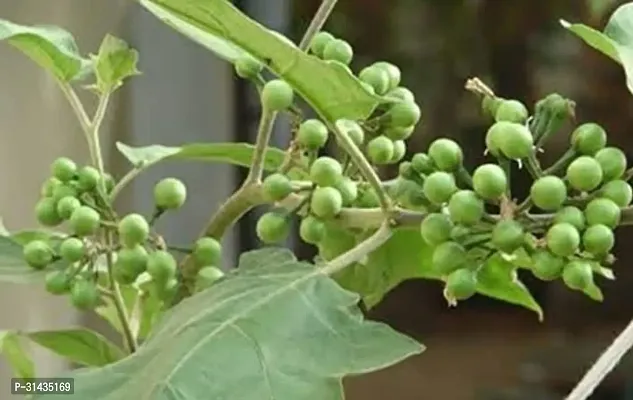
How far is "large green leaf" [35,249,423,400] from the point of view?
12.8 inches

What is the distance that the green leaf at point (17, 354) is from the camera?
494 mm

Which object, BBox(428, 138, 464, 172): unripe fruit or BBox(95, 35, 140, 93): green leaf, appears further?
BBox(95, 35, 140, 93): green leaf

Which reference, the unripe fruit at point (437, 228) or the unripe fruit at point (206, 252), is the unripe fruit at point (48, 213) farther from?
the unripe fruit at point (437, 228)

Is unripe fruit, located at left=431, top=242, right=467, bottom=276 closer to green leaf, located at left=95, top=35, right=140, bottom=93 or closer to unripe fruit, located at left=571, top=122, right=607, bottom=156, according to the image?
unripe fruit, located at left=571, top=122, right=607, bottom=156

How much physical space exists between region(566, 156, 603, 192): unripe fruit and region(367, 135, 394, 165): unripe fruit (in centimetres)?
8

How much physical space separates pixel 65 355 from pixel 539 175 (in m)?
0.24

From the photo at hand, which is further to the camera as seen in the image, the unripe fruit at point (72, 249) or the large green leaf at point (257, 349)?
the unripe fruit at point (72, 249)

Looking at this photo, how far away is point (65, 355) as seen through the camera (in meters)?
0.49

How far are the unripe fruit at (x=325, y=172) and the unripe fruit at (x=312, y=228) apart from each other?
0.05ft

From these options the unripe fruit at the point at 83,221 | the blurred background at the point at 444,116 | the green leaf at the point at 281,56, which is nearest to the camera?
the green leaf at the point at 281,56

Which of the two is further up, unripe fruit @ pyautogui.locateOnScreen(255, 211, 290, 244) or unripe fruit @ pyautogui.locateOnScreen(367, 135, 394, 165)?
unripe fruit @ pyautogui.locateOnScreen(367, 135, 394, 165)

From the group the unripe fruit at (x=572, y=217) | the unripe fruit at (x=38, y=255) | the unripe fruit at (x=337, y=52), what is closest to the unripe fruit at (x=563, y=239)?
the unripe fruit at (x=572, y=217)

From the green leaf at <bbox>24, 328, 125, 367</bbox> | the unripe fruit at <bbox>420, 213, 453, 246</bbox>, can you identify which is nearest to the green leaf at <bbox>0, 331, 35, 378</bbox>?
the green leaf at <bbox>24, 328, 125, 367</bbox>

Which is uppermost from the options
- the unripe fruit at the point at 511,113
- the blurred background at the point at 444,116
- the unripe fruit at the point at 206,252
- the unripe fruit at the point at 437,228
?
the unripe fruit at the point at 511,113
